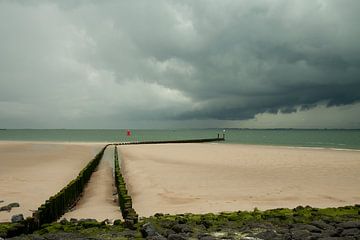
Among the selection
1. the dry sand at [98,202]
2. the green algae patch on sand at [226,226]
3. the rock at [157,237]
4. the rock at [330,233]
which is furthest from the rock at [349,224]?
the dry sand at [98,202]

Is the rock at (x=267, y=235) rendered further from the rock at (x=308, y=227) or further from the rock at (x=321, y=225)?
the rock at (x=321, y=225)

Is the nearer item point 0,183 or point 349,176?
point 0,183

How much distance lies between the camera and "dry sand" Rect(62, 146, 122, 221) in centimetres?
1422

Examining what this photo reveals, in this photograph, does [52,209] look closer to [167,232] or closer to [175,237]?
[167,232]

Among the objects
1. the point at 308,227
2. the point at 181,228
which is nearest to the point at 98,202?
the point at 181,228

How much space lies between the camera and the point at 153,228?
9445mm

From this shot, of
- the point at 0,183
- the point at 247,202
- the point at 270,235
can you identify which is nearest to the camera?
the point at 270,235

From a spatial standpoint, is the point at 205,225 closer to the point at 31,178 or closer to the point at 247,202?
the point at 247,202

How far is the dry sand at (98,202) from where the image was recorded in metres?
14.2

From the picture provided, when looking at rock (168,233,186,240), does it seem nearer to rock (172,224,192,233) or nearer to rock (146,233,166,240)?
rock (146,233,166,240)

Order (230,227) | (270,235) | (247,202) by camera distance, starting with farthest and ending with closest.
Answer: (247,202) → (230,227) → (270,235)

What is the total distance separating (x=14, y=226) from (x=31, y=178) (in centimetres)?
1580

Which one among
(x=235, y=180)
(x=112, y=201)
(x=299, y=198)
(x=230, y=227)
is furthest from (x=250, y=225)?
(x=235, y=180)

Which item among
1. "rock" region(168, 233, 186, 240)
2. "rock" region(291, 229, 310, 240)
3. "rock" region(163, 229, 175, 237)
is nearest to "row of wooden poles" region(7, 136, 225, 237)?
"rock" region(163, 229, 175, 237)
